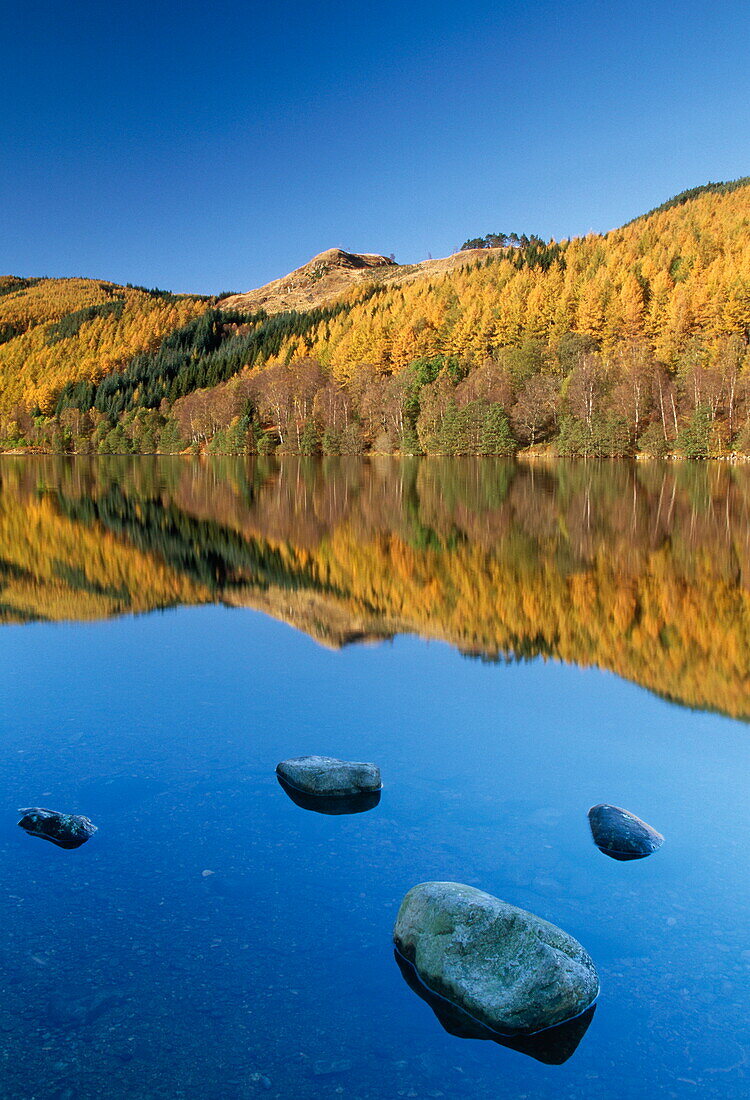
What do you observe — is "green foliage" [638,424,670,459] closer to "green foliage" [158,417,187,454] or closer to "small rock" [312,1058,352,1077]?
"green foliage" [158,417,187,454]

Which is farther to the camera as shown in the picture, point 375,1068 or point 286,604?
point 286,604

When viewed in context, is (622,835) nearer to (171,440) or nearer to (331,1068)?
(331,1068)

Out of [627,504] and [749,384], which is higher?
[749,384]

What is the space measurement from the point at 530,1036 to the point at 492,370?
7858 cm

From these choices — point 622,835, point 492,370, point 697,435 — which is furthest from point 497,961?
point 492,370

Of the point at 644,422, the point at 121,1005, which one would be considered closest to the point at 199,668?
the point at 121,1005

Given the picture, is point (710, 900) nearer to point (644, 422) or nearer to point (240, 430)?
point (644, 422)

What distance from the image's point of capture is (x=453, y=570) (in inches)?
614

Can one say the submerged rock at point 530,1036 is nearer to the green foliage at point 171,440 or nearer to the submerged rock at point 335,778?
the submerged rock at point 335,778

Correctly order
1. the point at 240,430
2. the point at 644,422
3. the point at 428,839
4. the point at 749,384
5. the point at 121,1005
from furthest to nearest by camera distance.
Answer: the point at 240,430
the point at 644,422
the point at 749,384
the point at 428,839
the point at 121,1005

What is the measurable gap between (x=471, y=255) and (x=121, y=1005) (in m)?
205

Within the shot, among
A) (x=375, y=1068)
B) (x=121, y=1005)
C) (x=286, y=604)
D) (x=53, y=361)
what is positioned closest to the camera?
(x=375, y=1068)

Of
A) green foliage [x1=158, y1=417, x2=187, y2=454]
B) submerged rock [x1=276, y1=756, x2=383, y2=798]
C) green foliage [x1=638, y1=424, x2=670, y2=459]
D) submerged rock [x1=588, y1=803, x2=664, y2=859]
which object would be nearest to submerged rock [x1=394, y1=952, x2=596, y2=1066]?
submerged rock [x1=588, y1=803, x2=664, y2=859]

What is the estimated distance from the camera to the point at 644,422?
2763 inches
